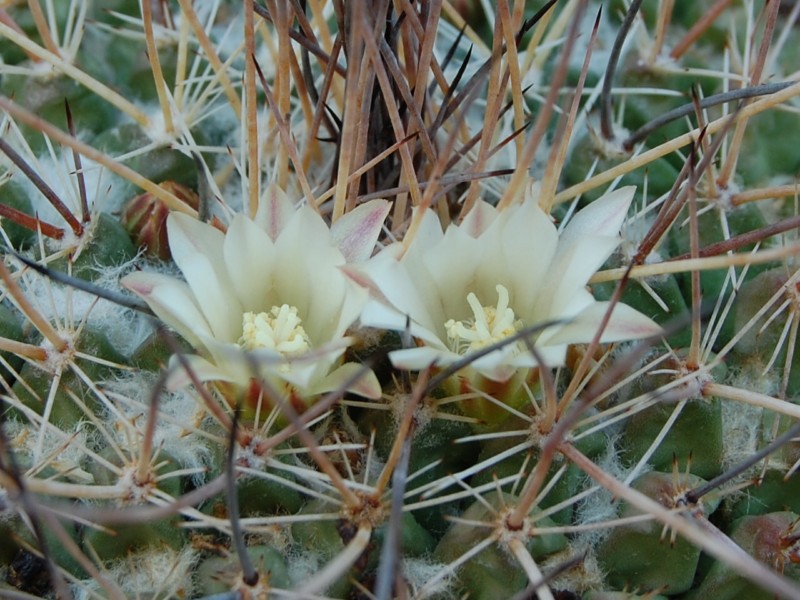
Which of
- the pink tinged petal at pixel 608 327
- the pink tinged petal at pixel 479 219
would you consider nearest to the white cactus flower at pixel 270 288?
the pink tinged petal at pixel 479 219

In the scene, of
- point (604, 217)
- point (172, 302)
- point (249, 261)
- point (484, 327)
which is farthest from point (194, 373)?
point (604, 217)

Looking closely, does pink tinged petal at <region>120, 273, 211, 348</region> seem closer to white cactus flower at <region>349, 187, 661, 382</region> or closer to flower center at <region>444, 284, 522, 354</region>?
white cactus flower at <region>349, 187, 661, 382</region>

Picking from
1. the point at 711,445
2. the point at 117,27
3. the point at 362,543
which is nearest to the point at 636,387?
the point at 711,445

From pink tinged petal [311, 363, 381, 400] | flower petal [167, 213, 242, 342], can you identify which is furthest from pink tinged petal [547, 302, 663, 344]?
flower petal [167, 213, 242, 342]

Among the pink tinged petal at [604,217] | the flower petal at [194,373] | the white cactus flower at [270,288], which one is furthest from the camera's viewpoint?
the pink tinged petal at [604,217]

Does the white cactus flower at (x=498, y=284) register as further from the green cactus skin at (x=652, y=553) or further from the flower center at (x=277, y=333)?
the green cactus skin at (x=652, y=553)

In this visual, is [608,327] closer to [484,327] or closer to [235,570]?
[484,327]
